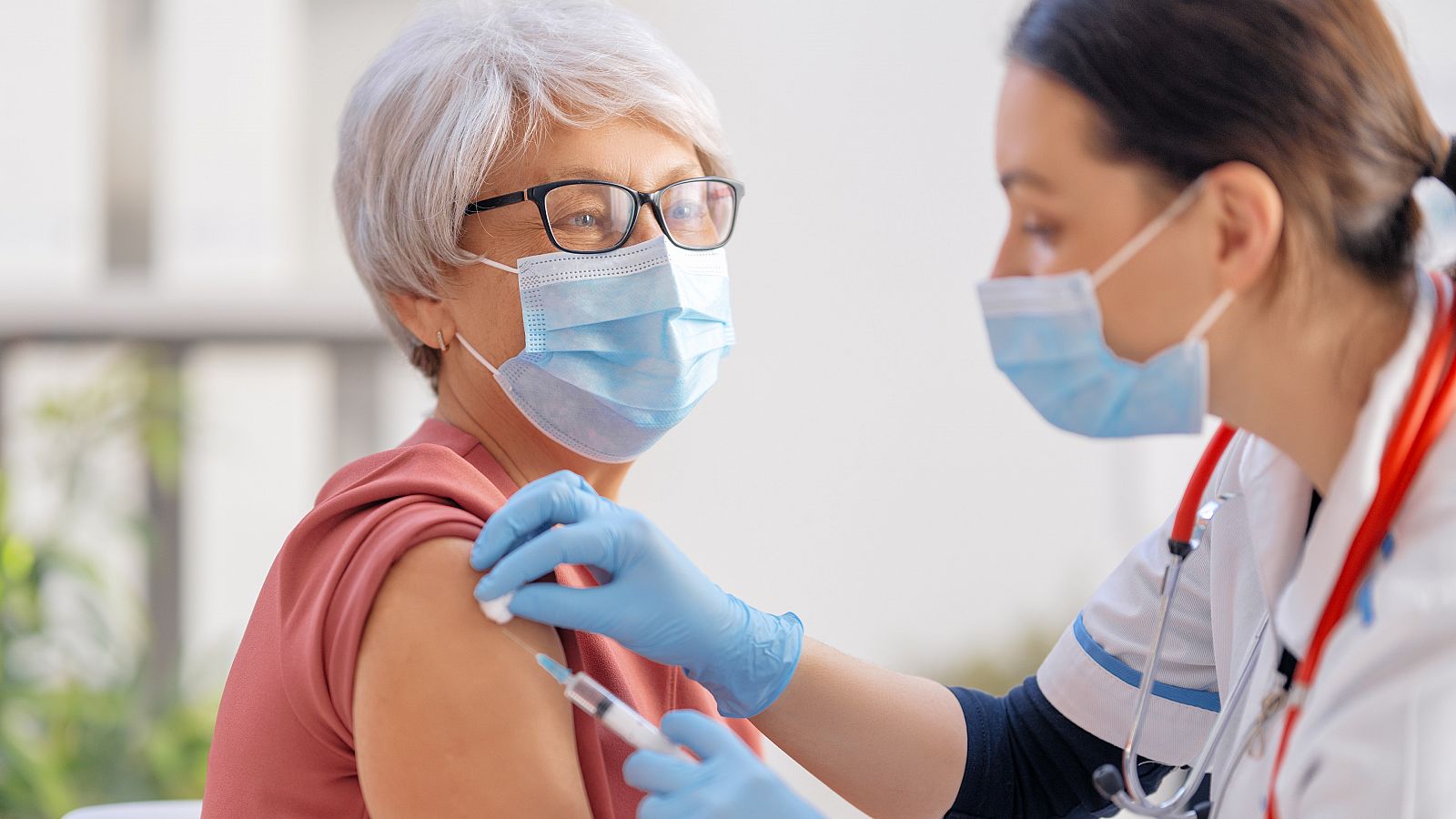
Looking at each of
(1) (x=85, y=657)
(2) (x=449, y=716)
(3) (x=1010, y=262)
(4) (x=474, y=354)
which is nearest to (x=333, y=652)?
(2) (x=449, y=716)

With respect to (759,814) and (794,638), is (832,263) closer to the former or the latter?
(794,638)

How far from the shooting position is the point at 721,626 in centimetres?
126

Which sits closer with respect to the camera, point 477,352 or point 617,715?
point 617,715

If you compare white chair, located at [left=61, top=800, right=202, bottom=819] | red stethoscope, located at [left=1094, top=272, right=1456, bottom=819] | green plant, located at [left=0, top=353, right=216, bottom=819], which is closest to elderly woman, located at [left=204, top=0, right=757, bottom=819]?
white chair, located at [left=61, top=800, right=202, bottom=819]

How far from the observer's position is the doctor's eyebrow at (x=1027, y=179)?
1043 millimetres

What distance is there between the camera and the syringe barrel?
1030 mm

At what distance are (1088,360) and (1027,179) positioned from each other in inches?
6.8

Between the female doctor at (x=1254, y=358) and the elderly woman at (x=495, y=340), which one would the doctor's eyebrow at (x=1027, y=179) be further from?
the elderly woman at (x=495, y=340)

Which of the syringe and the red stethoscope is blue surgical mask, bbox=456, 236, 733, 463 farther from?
the red stethoscope

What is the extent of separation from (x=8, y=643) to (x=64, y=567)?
20 cm

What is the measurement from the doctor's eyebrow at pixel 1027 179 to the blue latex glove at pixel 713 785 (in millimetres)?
554

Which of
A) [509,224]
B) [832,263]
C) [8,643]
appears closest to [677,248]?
[509,224]

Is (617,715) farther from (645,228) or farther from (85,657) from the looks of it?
(85,657)

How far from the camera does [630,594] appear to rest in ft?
3.86
